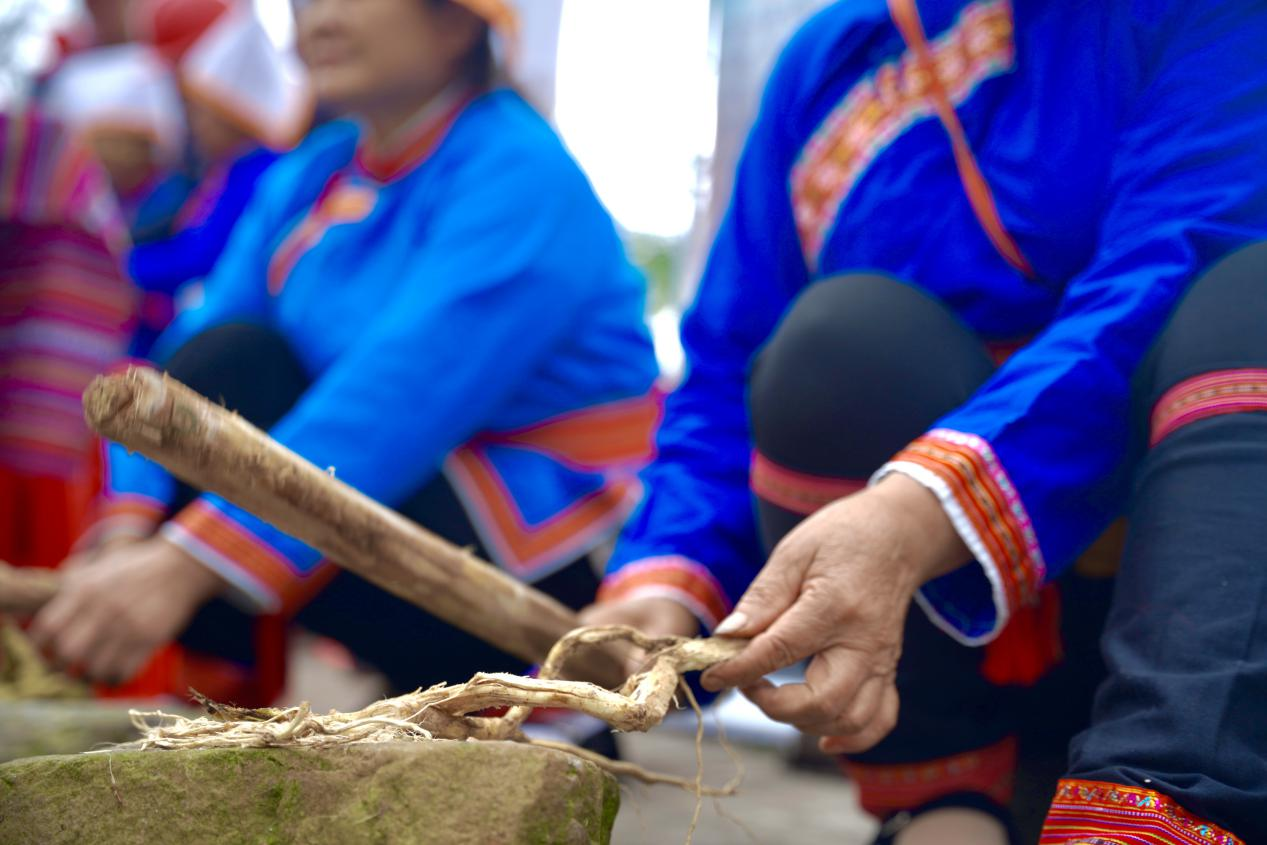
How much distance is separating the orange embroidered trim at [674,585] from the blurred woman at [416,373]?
453 millimetres

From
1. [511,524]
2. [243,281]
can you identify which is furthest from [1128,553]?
[243,281]

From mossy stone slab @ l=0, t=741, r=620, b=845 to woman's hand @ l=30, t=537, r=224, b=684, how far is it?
0.76 meters

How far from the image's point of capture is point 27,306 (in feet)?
8.98

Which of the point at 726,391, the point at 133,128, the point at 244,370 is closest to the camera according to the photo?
the point at 726,391

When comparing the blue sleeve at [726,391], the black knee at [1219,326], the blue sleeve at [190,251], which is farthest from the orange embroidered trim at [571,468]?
the blue sleeve at [190,251]

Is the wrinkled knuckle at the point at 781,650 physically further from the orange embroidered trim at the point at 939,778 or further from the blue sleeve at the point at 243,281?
the blue sleeve at the point at 243,281

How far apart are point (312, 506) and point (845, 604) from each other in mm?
448

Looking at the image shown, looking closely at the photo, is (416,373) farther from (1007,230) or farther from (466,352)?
(1007,230)

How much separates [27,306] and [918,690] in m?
2.19

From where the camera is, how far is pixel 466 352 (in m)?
1.82

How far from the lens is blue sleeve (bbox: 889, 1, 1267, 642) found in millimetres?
1092

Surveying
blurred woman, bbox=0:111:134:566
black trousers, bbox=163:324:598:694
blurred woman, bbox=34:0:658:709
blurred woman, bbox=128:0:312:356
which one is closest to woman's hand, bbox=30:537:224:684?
blurred woman, bbox=34:0:658:709

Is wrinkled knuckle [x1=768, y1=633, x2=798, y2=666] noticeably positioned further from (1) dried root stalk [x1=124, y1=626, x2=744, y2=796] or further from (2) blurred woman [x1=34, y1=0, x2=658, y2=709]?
(2) blurred woman [x1=34, y1=0, x2=658, y2=709]

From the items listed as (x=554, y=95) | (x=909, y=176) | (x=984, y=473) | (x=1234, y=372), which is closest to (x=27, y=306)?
(x=554, y=95)
